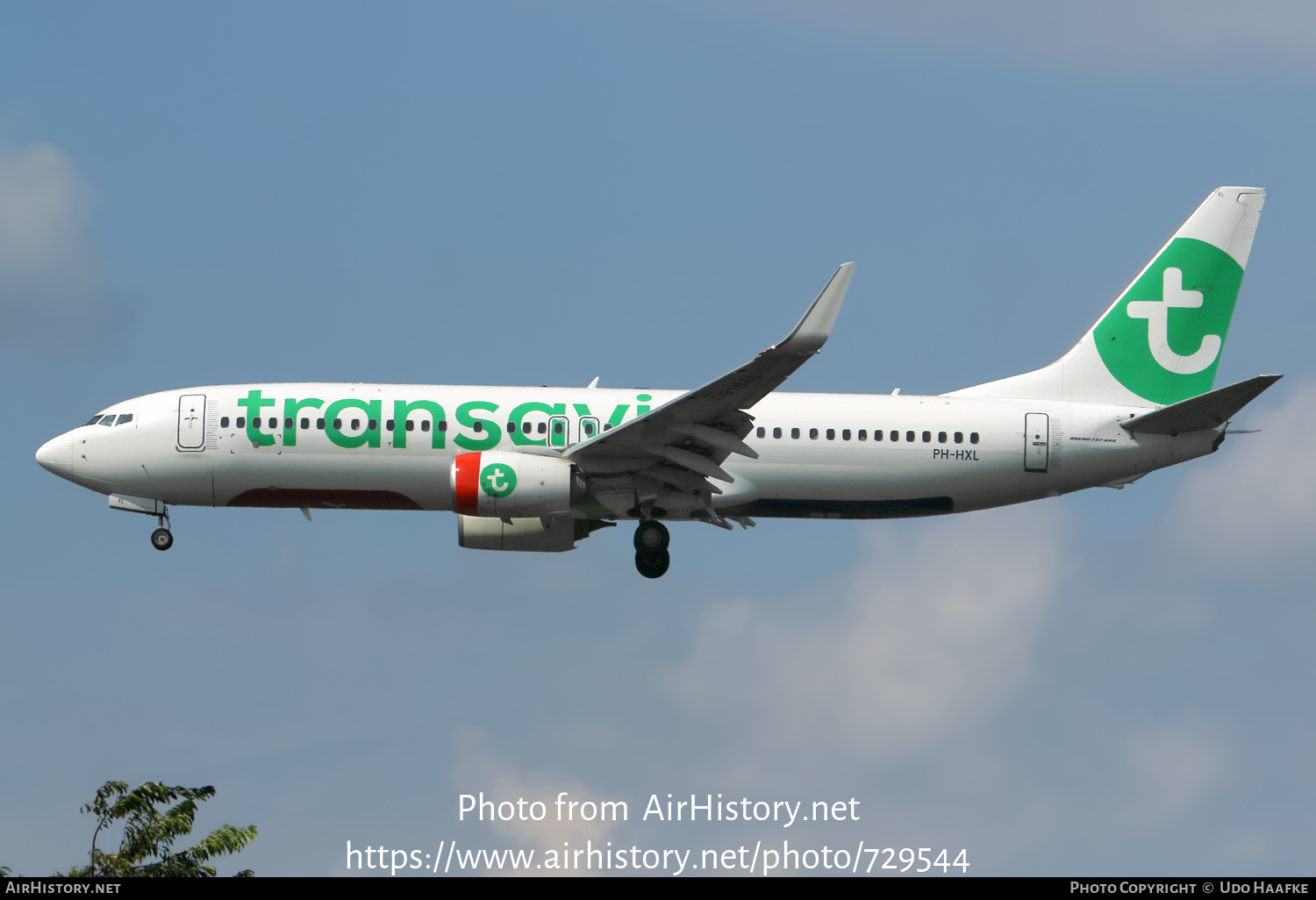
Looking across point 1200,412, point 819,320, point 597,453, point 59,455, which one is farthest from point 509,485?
point 1200,412

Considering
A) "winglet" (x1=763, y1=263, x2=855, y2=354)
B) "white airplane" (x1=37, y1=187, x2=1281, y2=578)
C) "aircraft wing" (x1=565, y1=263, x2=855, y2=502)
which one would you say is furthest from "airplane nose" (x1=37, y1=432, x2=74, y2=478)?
"winglet" (x1=763, y1=263, x2=855, y2=354)

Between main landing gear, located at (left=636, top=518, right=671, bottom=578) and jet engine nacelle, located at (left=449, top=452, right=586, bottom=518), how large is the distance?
264cm

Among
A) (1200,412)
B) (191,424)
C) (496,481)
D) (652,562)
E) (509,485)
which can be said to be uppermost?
(191,424)

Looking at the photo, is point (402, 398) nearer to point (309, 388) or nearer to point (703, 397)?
point (309, 388)

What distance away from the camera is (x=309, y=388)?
133 ft

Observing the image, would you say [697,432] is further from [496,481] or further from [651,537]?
[496,481]

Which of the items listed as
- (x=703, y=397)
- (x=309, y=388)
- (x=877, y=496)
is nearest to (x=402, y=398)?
(x=309, y=388)

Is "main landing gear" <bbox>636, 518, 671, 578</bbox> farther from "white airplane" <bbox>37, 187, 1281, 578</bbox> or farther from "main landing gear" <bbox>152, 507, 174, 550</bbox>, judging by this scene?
"main landing gear" <bbox>152, 507, 174, 550</bbox>

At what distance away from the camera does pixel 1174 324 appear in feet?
143

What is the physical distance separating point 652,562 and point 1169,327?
50.5 feet

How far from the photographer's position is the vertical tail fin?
42.9m

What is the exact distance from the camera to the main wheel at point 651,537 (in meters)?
40.1
